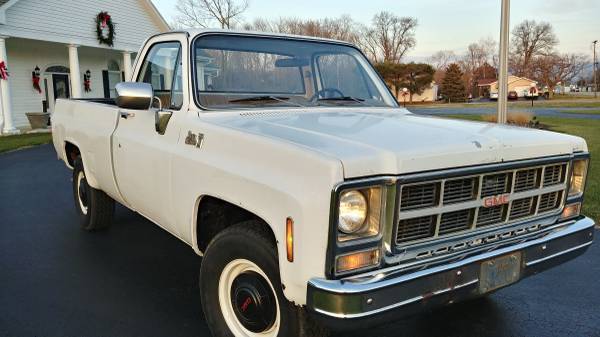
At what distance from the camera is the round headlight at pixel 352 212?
226cm

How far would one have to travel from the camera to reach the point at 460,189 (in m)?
Answer: 2.54

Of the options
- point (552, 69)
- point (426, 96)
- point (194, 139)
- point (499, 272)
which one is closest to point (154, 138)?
point (194, 139)

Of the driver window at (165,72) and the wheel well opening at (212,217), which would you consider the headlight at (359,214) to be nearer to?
the wheel well opening at (212,217)

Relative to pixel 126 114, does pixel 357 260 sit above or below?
below

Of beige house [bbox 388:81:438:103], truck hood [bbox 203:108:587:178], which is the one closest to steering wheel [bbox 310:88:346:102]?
truck hood [bbox 203:108:587:178]

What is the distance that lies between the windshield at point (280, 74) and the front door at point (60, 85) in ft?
61.4

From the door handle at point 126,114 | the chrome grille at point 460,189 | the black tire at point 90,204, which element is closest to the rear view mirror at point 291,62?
the door handle at point 126,114

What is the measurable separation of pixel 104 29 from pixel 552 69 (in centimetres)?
6785

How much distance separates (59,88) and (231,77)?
63.1 feet

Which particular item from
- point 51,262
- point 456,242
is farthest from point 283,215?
point 51,262

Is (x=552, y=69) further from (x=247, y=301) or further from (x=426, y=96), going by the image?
(x=247, y=301)

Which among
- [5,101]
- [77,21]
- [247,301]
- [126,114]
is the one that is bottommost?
[247,301]

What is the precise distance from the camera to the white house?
16.7 m

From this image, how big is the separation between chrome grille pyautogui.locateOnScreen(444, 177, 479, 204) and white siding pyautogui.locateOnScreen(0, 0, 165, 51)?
17249mm
